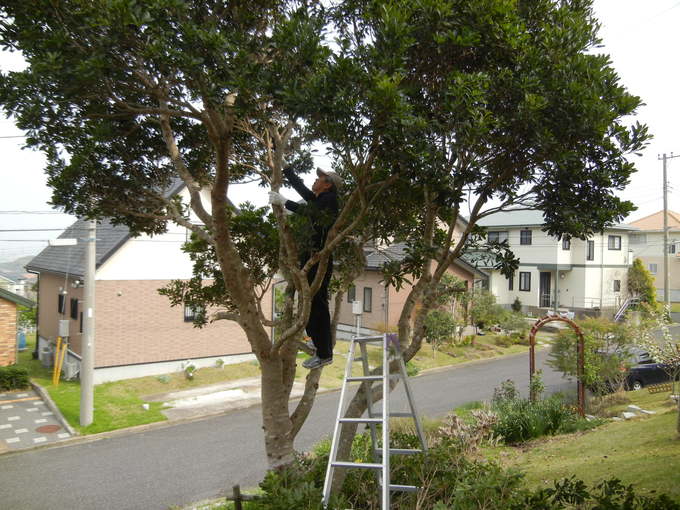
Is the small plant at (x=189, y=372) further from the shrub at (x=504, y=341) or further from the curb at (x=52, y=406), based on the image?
the shrub at (x=504, y=341)

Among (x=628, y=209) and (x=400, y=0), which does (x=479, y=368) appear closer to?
(x=628, y=209)

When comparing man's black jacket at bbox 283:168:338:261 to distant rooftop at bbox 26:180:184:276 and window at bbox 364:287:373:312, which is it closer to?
distant rooftop at bbox 26:180:184:276

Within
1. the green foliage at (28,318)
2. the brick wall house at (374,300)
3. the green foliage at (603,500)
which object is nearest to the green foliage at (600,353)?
the green foliage at (603,500)

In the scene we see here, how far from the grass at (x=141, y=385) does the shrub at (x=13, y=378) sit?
573mm

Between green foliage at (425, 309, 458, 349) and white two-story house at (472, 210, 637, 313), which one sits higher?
white two-story house at (472, 210, 637, 313)

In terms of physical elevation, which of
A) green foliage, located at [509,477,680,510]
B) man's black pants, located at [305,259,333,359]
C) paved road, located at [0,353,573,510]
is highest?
man's black pants, located at [305,259,333,359]

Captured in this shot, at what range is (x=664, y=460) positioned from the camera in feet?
24.0

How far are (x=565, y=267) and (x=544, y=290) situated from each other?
8.19 feet

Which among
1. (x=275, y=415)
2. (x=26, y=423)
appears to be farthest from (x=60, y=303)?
(x=275, y=415)

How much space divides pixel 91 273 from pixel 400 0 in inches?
459

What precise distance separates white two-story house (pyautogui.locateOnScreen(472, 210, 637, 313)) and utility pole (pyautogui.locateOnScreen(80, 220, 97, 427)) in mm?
25996

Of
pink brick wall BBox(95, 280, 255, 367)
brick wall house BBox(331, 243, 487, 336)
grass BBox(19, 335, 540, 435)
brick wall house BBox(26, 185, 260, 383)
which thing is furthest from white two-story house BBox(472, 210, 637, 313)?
pink brick wall BBox(95, 280, 255, 367)

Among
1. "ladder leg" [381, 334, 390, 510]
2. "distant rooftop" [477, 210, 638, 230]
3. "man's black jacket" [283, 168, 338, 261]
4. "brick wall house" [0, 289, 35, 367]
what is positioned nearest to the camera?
"ladder leg" [381, 334, 390, 510]

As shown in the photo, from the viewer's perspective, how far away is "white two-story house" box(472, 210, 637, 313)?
3388cm
